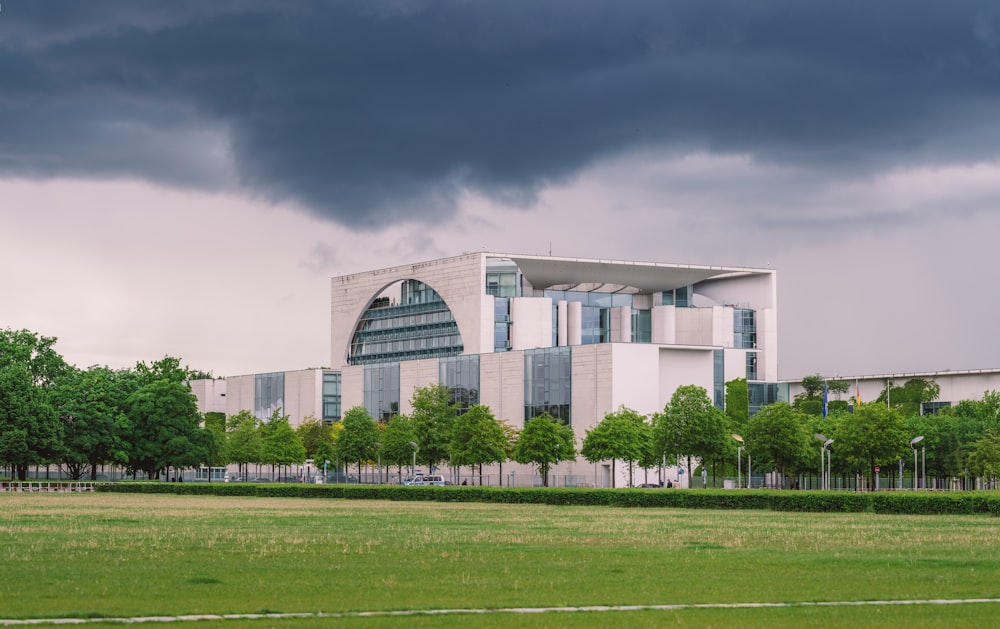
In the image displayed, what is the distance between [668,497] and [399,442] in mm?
56014

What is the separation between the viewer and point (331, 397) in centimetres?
16038

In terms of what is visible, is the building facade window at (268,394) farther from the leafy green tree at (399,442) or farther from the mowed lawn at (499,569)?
the mowed lawn at (499,569)

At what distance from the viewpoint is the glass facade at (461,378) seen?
458 feet

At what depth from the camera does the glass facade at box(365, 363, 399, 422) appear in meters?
150

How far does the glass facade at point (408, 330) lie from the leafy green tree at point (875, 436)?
6082 cm

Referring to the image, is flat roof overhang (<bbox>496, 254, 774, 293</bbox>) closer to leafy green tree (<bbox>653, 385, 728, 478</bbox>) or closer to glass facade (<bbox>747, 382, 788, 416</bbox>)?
glass facade (<bbox>747, 382, 788, 416</bbox>)

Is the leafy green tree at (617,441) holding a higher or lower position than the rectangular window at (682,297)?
lower

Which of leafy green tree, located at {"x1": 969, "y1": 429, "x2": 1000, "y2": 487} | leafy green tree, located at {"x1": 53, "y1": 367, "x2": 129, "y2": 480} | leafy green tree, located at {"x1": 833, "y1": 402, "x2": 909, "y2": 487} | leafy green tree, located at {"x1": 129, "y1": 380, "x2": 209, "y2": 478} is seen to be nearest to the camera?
leafy green tree, located at {"x1": 833, "y1": 402, "x2": 909, "y2": 487}

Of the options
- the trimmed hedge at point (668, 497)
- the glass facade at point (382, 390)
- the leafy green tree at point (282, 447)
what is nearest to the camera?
the trimmed hedge at point (668, 497)

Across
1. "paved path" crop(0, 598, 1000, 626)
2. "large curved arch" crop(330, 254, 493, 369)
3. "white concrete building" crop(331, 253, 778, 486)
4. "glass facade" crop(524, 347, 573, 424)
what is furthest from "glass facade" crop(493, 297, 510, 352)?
"paved path" crop(0, 598, 1000, 626)

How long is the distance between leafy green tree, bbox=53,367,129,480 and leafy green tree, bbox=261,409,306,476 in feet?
65.4

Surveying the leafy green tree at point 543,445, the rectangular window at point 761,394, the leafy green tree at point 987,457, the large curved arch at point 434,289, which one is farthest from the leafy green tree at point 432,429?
the leafy green tree at point 987,457

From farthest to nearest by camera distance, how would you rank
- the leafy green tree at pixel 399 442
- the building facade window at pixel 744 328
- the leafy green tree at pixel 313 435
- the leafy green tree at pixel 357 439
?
the building facade window at pixel 744 328
the leafy green tree at pixel 313 435
the leafy green tree at pixel 357 439
the leafy green tree at pixel 399 442

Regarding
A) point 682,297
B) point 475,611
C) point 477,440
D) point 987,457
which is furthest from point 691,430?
point 475,611
